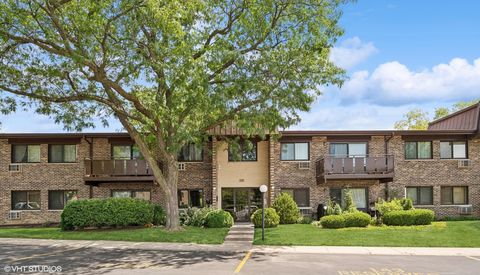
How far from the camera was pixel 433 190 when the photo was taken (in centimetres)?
2909

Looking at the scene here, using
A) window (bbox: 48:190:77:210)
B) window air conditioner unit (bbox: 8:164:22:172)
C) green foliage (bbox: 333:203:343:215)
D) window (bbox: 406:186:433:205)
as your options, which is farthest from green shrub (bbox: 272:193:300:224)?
window air conditioner unit (bbox: 8:164:22:172)

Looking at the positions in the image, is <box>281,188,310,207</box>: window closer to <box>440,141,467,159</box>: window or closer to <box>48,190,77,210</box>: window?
<box>440,141,467,159</box>: window

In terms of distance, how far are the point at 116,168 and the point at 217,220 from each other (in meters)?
6.75

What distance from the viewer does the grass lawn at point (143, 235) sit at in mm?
20750

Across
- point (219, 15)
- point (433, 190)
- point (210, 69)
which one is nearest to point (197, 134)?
point (210, 69)

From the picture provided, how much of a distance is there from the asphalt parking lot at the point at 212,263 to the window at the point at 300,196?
1139cm

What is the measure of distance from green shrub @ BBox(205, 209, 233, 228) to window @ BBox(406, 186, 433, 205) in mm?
11008

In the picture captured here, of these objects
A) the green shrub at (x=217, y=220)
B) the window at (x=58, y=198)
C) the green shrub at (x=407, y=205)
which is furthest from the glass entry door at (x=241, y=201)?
the window at (x=58, y=198)

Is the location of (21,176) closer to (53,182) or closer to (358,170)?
(53,182)

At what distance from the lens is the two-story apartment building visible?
28.6 m

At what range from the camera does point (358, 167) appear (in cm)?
2766

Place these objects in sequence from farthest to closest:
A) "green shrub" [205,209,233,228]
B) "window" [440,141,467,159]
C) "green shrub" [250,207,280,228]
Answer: "window" [440,141,467,159] → "green shrub" [205,209,233,228] → "green shrub" [250,207,280,228]

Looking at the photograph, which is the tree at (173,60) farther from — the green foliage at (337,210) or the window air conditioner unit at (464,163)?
the window air conditioner unit at (464,163)

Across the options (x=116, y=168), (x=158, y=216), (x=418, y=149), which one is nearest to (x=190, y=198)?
(x=158, y=216)
